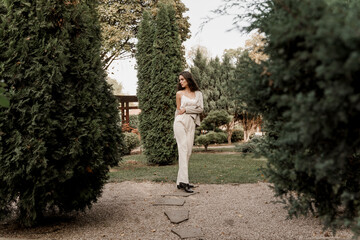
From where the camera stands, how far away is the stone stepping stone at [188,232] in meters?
3.40

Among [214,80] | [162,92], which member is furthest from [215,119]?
[162,92]

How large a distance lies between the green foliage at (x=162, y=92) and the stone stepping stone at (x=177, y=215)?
527 centimetres

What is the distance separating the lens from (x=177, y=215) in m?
4.11

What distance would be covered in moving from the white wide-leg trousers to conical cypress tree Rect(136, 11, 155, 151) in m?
4.24

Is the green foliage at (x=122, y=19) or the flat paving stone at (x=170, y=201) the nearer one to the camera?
the flat paving stone at (x=170, y=201)

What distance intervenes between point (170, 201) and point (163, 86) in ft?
18.0

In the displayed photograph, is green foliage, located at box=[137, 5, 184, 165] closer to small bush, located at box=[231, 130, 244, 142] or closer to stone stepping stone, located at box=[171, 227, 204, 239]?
stone stepping stone, located at box=[171, 227, 204, 239]

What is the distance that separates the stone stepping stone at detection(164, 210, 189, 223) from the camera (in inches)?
155

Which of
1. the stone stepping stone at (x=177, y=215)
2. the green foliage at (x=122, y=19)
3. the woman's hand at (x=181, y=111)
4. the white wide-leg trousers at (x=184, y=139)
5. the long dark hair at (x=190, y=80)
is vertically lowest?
the stone stepping stone at (x=177, y=215)

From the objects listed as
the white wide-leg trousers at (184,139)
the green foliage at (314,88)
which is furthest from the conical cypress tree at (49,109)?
the white wide-leg trousers at (184,139)

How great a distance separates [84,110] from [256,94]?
7.19 feet

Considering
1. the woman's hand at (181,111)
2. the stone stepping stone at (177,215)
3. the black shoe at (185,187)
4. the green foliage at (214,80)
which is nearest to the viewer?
the stone stepping stone at (177,215)

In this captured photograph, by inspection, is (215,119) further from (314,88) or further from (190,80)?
(314,88)

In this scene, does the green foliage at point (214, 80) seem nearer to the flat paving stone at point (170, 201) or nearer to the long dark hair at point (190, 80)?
the long dark hair at point (190, 80)
